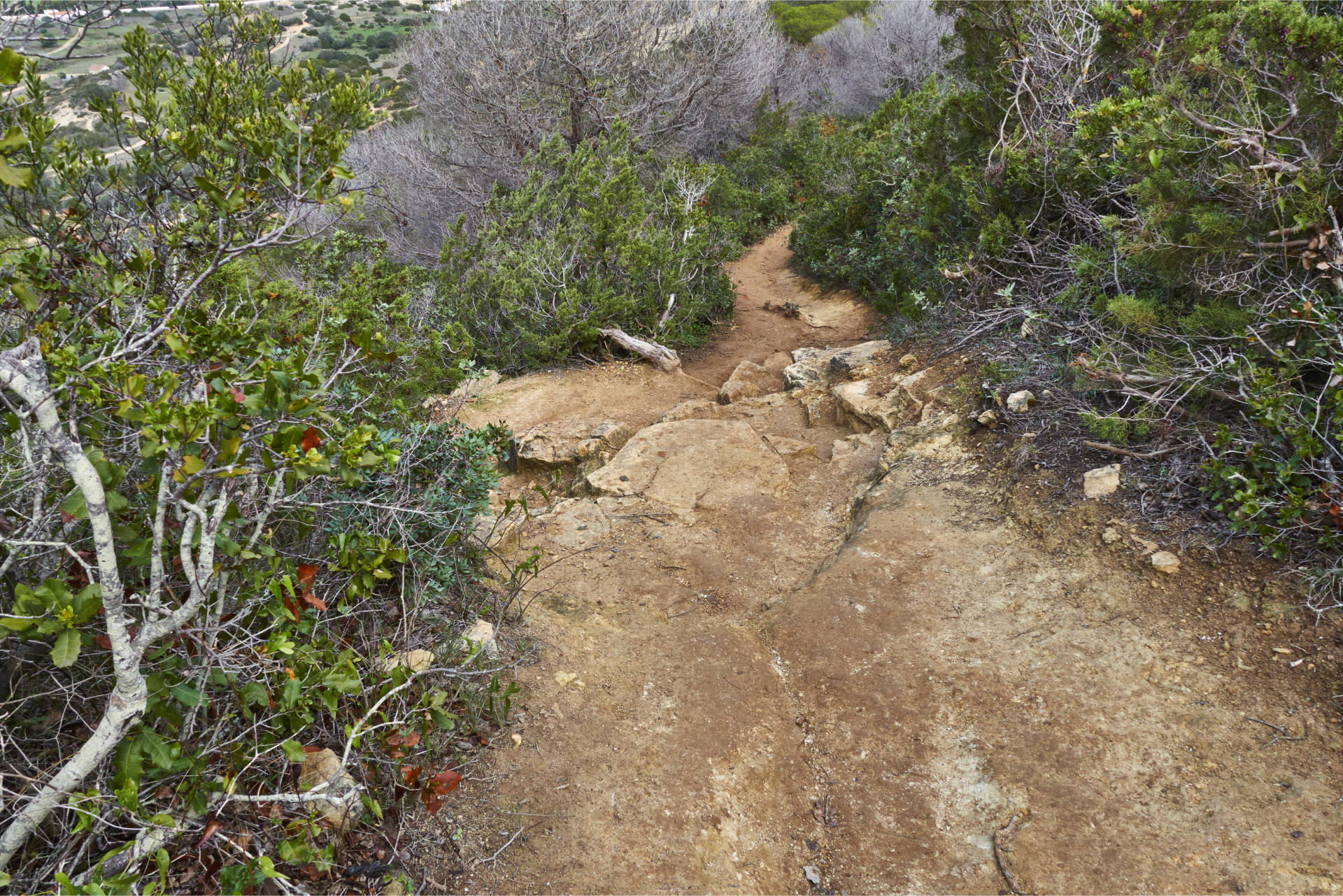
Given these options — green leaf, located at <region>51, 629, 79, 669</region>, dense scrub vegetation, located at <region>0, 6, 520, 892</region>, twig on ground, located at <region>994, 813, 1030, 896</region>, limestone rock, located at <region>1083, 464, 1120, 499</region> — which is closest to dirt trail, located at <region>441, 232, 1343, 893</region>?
twig on ground, located at <region>994, 813, 1030, 896</region>

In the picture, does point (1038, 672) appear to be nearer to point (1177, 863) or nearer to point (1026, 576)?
point (1026, 576)

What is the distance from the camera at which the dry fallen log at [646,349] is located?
9.03m

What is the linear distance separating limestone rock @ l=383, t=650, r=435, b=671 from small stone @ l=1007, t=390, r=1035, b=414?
381 cm

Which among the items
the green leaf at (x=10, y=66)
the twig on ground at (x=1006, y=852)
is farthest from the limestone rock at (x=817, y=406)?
the green leaf at (x=10, y=66)

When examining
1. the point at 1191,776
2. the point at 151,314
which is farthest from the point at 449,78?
the point at 1191,776

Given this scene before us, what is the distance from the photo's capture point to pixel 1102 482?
161 inches

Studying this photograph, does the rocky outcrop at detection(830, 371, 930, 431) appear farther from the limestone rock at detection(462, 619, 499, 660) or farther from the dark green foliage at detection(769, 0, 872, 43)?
the dark green foliage at detection(769, 0, 872, 43)

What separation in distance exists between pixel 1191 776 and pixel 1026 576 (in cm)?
132

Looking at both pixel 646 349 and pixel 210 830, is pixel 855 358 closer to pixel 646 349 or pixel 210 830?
pixel 646 349

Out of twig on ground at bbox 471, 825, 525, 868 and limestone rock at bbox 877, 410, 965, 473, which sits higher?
twig on ground at bbox 471, 825, 525, 868

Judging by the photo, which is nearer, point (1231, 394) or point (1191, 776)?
point (1191, 776)

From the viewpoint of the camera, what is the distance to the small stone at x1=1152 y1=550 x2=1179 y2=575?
351 centimetres

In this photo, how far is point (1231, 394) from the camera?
12.4 feet

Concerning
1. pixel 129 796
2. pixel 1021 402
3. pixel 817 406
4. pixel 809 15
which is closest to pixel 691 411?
pixel 817 406
